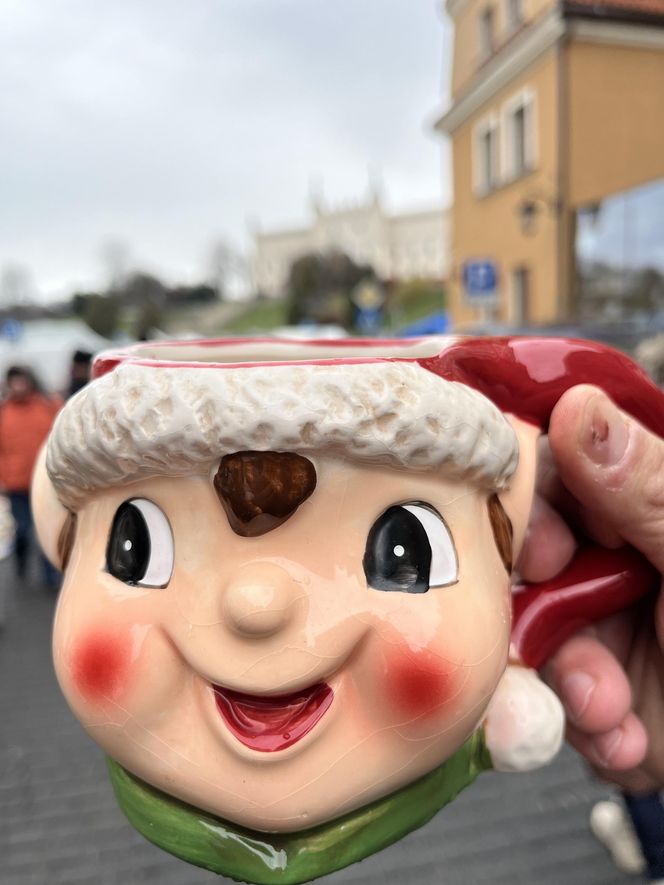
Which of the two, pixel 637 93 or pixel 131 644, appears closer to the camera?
pixel 131 644

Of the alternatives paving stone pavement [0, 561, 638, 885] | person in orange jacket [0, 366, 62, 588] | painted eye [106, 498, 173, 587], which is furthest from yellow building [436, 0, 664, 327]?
painted eye [106, 498, 173, 587]

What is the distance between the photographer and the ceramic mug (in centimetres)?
74

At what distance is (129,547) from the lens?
0.82 meters

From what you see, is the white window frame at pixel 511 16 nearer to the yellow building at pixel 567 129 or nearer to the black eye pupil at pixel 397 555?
the yellow building at pixel 567 129

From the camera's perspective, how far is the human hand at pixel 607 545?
89 cm

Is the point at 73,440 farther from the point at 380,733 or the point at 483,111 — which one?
the point at 483,111

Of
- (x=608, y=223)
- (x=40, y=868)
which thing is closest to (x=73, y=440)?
(x=40, y=868)

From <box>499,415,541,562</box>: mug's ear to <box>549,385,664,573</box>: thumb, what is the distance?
0.09 feet

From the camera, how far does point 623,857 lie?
2.22 m

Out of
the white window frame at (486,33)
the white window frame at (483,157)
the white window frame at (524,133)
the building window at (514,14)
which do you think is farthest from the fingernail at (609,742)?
the white window frame at (486,33)

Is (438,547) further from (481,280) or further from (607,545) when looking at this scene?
(481,280)

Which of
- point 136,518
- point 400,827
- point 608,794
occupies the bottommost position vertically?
point 608,794

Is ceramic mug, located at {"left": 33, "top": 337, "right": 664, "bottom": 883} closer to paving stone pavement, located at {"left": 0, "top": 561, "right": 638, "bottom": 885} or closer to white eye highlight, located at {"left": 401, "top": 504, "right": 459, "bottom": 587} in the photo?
white eye highlight, located at {"left": 401, "top": 504, "right": 459, "bottom": 587}

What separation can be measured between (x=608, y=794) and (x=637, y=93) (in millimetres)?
8424
